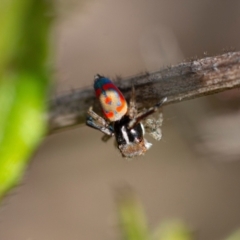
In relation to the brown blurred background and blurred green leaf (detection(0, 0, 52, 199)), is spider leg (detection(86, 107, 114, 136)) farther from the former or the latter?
the brown blurred background

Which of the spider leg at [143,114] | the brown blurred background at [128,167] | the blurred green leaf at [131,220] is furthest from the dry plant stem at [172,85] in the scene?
the brown blurred background at [128,167]

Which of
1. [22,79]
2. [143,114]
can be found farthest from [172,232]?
[22,79]

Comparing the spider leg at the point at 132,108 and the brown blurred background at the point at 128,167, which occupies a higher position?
the brown blurred background at the point at 128,167

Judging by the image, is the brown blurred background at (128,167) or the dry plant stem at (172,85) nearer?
the dry plant stem at (172,85)

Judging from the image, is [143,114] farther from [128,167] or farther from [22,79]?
[128,167]

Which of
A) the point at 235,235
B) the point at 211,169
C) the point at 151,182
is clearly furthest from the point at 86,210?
the point at 235,235

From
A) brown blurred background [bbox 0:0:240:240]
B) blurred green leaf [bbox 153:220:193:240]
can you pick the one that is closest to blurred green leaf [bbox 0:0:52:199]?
blurred green leaf [bbox 153:220:193:240]

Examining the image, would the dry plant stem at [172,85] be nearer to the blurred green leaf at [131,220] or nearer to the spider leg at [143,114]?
the spider leg at [143,114]
